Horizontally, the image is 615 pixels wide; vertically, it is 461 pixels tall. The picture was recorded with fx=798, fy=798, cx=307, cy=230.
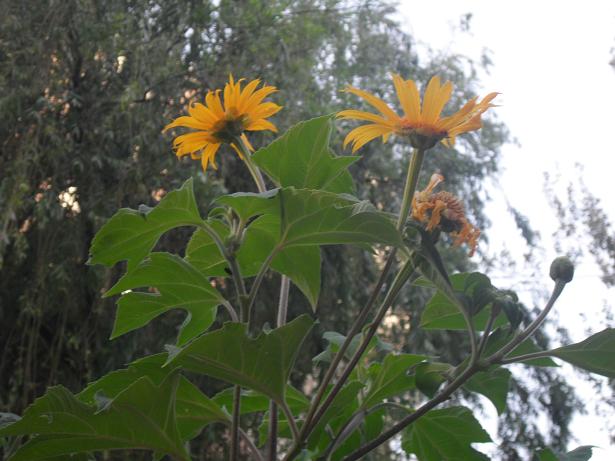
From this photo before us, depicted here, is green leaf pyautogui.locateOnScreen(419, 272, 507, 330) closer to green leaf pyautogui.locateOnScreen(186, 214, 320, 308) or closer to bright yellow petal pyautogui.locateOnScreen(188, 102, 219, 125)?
green leaf pyautogui.locateOnScreen(186, 214, 320, 308)

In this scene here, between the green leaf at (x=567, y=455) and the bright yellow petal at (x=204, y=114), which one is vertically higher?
the bright yellow petal at (x=204, y=114)

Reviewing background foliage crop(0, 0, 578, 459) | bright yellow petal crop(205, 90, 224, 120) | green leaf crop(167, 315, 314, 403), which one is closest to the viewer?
green leaf crop(167, 315, 314, 403)

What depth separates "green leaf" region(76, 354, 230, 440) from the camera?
2.06ft

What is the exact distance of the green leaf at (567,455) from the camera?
65 cm

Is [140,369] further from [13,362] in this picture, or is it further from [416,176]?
[13,362]

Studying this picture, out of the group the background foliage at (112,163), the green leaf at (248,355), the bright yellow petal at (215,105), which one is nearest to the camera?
the green leaf at (248,355)

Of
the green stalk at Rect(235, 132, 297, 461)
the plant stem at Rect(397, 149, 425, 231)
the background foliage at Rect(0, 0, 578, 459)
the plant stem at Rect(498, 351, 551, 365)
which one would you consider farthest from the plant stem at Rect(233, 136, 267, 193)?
the background foliage at Rect(0, 0, 578, 459)

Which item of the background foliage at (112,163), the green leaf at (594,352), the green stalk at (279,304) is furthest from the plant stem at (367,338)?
the background foliage at (112,163)

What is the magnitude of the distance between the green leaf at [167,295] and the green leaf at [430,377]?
0.17 metres

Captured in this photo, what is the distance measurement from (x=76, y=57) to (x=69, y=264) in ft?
2.63

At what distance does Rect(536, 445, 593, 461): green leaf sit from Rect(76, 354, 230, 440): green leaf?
0.86ft

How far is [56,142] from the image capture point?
A: 2611 mm

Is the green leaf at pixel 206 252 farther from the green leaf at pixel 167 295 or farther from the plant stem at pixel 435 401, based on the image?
the plant stem at pixel 435 401

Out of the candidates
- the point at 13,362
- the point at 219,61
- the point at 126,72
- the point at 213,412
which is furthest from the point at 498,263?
the point at 213,412
